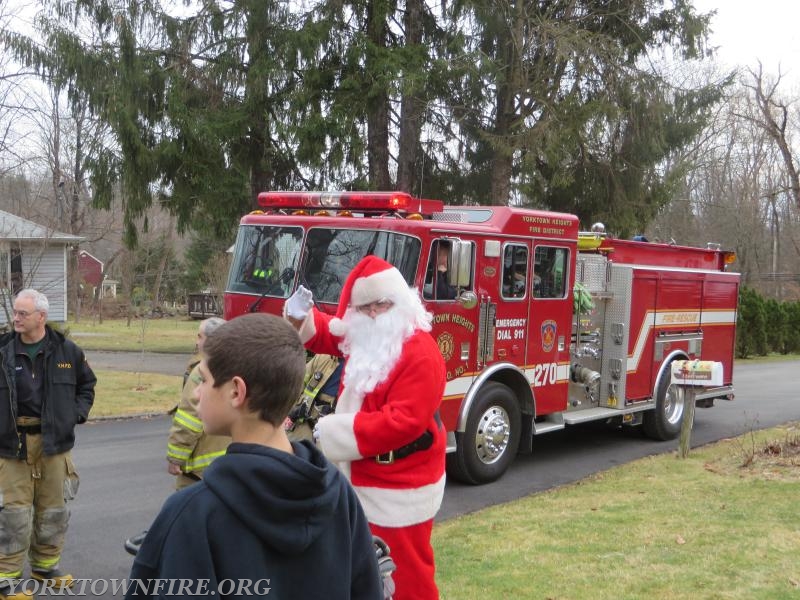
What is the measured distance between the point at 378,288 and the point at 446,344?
401 cm

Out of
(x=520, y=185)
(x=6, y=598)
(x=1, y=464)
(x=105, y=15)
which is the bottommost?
(x=6, y=598)

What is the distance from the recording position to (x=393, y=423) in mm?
3277

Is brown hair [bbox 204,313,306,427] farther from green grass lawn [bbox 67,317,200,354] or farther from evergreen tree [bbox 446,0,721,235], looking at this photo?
green grass lawn [bbox 67,317,200,354]

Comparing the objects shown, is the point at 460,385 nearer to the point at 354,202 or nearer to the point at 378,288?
the point at 354,202

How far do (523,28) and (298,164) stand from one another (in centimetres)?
532

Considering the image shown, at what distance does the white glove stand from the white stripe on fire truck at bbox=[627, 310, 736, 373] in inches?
258

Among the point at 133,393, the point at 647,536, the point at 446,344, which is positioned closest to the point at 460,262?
the point at 446,344

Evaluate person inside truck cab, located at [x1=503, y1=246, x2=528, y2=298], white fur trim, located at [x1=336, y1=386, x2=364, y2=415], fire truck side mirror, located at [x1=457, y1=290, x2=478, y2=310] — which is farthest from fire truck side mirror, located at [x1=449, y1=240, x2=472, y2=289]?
white fur trim, located at [x1=336, y1=386, x2=364, y2=415]

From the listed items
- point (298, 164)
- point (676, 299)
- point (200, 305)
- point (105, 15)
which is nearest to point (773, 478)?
point (676, 299)

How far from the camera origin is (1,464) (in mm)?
4957

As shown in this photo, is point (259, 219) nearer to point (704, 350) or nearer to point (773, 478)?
point (773, 478)

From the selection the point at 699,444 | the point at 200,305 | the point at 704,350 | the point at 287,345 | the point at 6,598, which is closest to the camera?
the point at 287,345

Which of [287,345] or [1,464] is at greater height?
[287,345]

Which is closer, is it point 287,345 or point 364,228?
point 287,345
